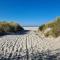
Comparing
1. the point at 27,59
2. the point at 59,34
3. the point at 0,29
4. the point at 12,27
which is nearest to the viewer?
the point at 27,59

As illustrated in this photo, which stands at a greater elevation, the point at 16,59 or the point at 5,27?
the point at 5,27

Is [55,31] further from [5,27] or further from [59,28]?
[5,27]

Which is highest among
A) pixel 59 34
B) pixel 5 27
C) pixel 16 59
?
pixel 5 27

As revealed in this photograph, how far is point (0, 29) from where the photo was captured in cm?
2853

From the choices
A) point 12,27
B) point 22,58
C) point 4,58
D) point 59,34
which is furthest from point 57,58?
point 12,27

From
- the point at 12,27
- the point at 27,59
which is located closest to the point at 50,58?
the point at 27,59

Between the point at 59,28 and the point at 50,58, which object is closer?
the point at 50,58

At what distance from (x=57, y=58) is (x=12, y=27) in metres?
24.4

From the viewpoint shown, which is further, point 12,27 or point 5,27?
point 12,27

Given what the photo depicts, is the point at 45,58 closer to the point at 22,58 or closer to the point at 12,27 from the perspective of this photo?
the point at 22,58

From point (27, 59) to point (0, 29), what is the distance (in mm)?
21359

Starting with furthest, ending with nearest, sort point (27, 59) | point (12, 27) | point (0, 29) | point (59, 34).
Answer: point (12, 27), point (0, 29), point (59, 34), point (27, 59)

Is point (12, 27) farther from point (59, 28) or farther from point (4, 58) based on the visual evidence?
point (4, 58)

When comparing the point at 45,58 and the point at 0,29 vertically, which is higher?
the point at 0,29
